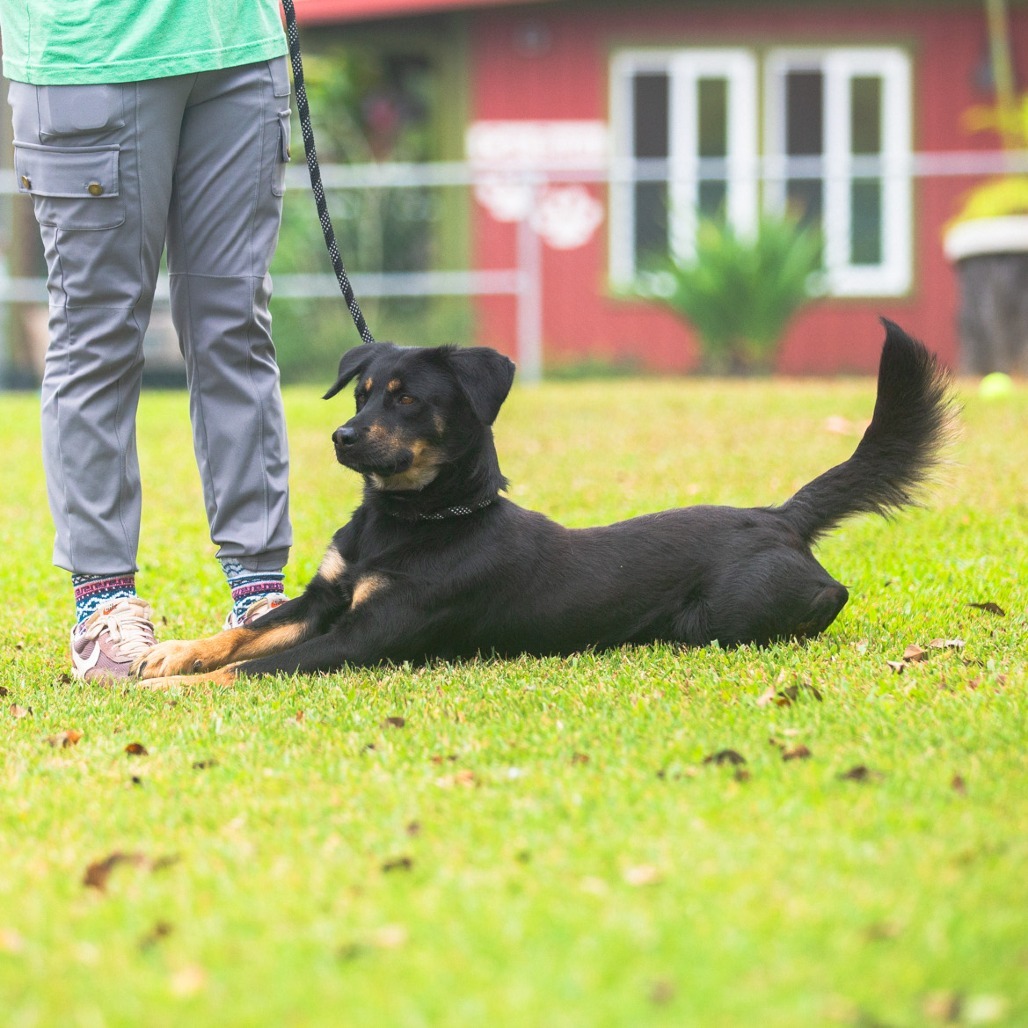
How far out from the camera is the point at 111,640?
13.3ft

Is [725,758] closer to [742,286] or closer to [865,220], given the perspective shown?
[742,286]

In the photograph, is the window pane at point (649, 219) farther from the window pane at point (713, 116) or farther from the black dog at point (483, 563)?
the black dog at point (483, 563)

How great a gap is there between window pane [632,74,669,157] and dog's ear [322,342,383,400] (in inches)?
469

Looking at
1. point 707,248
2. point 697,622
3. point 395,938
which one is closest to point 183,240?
point 697,622

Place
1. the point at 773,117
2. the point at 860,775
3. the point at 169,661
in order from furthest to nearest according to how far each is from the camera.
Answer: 1. the point at 773,117
2. the point at 169,661
3. the point at 860,775

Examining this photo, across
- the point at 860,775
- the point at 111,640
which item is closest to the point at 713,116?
the point at 111,640

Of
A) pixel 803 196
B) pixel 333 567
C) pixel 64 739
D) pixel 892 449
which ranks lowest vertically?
pixel 64 739

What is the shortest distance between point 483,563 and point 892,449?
1.33m

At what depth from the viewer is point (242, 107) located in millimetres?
4070

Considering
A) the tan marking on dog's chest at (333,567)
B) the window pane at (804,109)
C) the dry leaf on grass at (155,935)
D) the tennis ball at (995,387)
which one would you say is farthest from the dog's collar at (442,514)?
the window pane at (804,109)

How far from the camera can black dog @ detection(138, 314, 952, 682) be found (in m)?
Result: 4.01

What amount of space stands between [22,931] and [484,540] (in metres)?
2.11

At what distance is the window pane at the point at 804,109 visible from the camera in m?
15.7

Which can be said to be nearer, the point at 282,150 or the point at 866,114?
the point at 282,150
